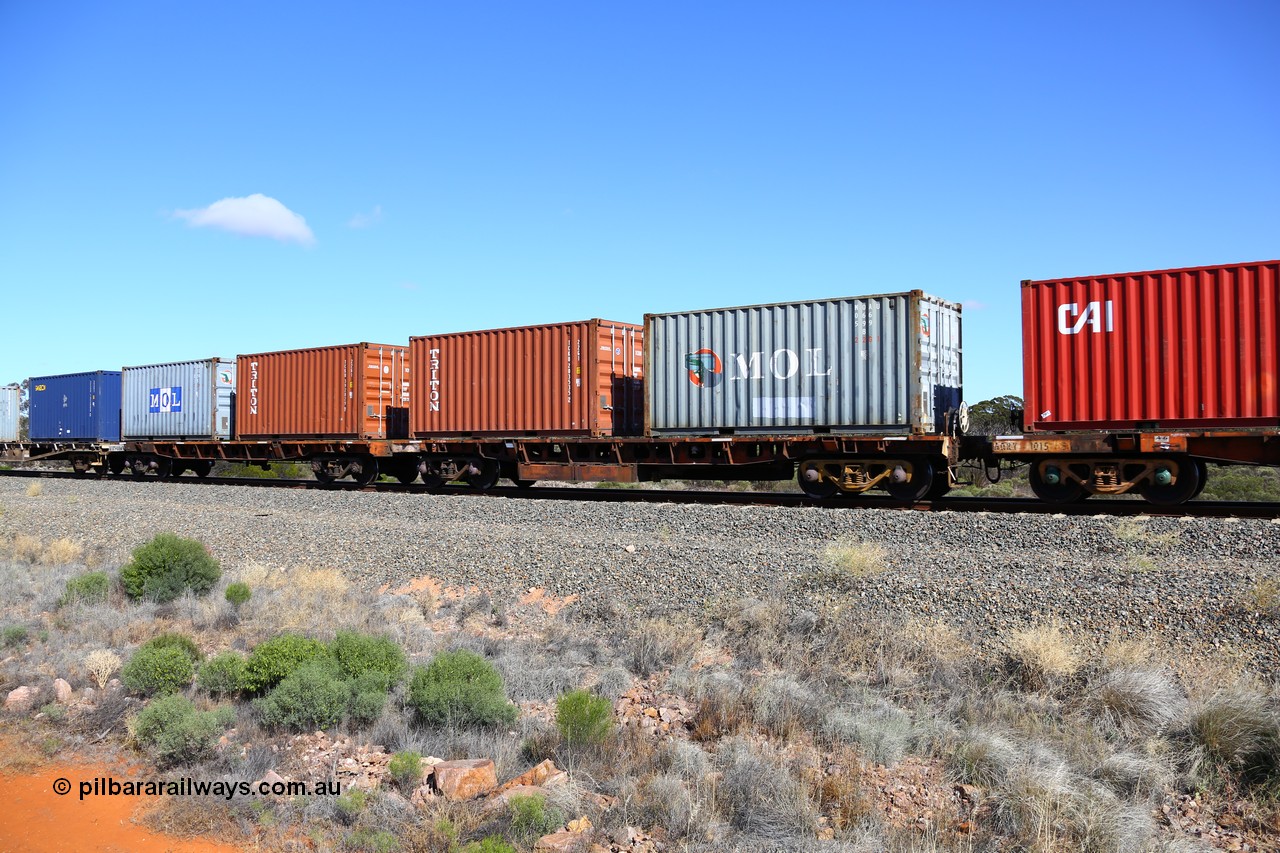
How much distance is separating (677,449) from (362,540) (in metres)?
6.31

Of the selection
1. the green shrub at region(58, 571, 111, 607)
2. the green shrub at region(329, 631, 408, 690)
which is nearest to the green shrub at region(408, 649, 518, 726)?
the green shrub at region(329, 631, 408, 690)

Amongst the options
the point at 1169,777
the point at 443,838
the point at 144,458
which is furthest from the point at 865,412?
the point at 144,458

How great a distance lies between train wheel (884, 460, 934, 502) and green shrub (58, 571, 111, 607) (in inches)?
436

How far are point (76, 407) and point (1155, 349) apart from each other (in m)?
31.1

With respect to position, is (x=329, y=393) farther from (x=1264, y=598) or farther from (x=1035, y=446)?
(x=1264, y=598)

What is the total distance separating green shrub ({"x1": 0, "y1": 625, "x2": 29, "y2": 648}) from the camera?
26.0 feet

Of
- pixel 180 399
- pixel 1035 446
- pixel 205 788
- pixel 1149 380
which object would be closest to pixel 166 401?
pixel 180 399

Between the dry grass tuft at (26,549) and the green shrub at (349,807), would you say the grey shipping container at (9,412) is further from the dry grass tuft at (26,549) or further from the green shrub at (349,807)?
the green shrub at (349,807)

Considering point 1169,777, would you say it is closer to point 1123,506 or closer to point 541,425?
point 1123,506

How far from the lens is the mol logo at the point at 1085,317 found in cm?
1315

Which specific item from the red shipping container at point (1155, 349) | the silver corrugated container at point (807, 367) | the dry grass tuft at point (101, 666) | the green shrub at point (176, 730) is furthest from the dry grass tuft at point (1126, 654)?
the silver corrugated container at point (807, 367)

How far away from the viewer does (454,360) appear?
2059cm

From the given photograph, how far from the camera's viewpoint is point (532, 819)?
4.56 m

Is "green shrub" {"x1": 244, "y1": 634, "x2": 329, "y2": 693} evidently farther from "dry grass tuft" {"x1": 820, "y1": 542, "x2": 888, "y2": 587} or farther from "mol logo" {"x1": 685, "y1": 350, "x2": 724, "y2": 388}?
"mol logo" {"x1": 685, "y1": 350, "x2": 724, "y2": 388}
